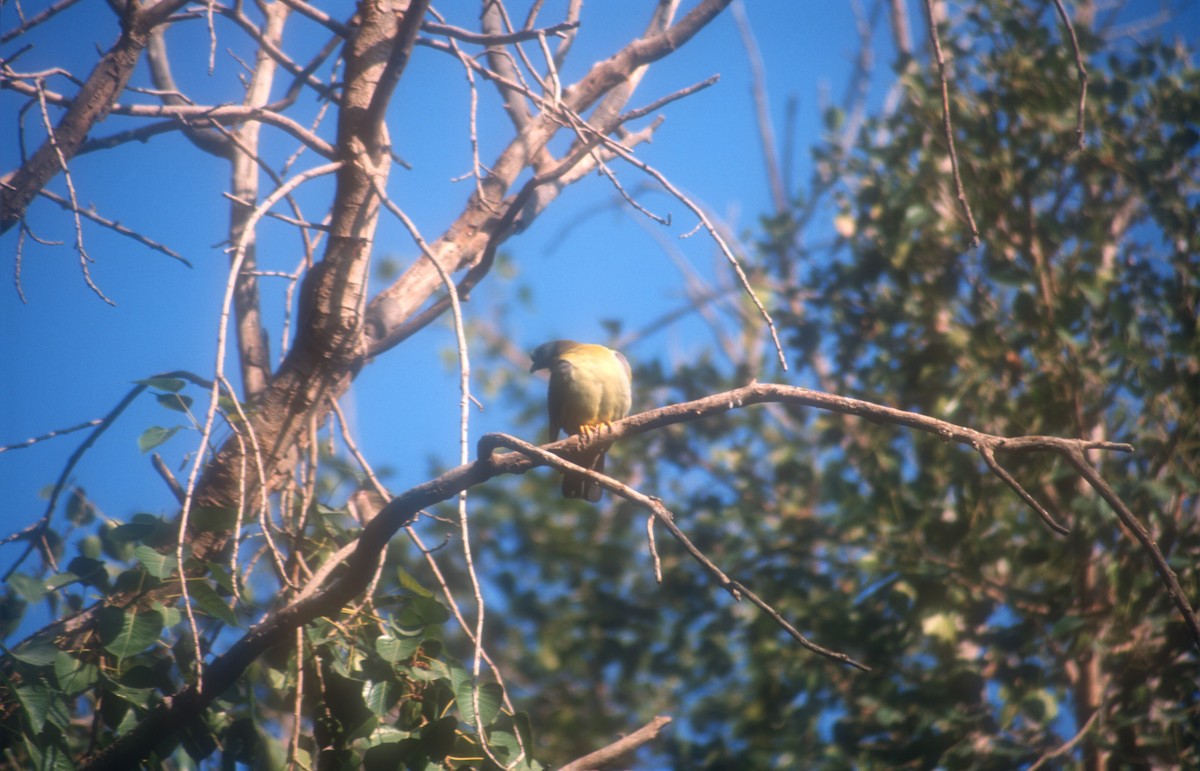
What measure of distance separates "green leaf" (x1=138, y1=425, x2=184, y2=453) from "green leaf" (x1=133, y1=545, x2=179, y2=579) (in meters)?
0.25

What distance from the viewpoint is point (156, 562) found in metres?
2.32

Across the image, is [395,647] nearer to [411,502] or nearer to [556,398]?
[411,502]

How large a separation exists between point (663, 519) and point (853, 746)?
2.60 metres

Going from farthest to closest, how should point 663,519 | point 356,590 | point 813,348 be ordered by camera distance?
point 813,348
point 356,590
point 663,519

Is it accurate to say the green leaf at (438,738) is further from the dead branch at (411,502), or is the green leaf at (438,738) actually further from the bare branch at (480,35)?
the bare branch at (480,35)

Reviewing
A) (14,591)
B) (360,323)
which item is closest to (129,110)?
(360,323)

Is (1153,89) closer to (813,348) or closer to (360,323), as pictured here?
(813,348)

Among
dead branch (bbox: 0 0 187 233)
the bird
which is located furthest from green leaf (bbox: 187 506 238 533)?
the bird

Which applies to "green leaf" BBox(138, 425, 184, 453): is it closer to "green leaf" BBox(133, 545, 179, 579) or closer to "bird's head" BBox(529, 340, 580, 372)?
"green leaf" BBox(133, 545, 179, 579)

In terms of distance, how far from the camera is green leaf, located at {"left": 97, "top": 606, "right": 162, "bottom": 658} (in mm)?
2305

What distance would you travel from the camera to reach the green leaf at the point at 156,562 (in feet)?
7.52

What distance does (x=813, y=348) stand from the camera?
16.9ft

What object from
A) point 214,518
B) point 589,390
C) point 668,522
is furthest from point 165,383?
point 589,390

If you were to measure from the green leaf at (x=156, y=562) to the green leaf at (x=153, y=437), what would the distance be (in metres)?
0.25
